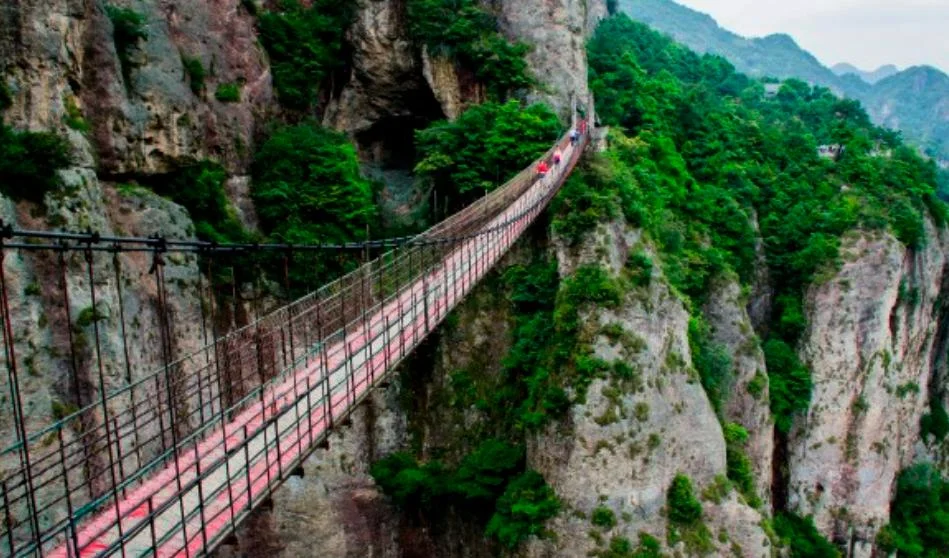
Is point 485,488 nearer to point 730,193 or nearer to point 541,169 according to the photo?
point 541,169

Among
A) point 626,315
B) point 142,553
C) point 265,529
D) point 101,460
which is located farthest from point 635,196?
point 142,553

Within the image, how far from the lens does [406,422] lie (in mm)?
18750

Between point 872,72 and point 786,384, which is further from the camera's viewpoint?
point 872,72

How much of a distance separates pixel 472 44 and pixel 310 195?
7391 mm

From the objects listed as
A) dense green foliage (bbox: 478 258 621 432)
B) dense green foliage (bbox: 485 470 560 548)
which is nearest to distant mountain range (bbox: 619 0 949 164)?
dense green foliage (bbox: 478 258 621 432)

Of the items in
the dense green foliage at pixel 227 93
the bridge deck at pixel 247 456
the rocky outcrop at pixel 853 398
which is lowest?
the rocky outcrop at pixel 853 398

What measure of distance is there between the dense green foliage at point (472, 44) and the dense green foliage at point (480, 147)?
57.2 inches

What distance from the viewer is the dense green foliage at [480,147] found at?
2003cm

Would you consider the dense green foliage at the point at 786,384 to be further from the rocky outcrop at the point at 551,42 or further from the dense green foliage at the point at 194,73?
the dense green foliage at the point at 194,73

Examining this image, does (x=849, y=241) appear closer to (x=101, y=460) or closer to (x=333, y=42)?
(x=333, y=42)

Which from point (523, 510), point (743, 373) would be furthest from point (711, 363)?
point (523, 510)

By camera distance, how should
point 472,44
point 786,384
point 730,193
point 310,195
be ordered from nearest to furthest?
point 310,195 < point 472,44 < point 786,384 < point 730,193

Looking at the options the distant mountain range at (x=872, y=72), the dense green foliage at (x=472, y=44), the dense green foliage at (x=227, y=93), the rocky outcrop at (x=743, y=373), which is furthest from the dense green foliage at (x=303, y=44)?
the distant mountain range at (x=872, y=72)

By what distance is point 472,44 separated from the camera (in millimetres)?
22484
